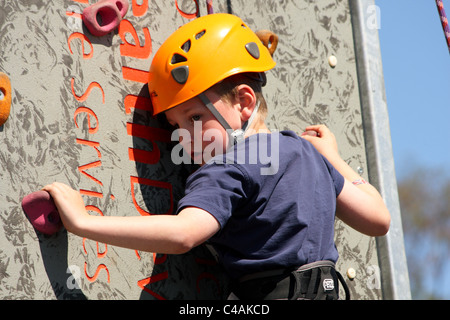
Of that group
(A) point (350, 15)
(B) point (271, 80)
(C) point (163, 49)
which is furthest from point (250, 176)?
(A) point (350, 15)

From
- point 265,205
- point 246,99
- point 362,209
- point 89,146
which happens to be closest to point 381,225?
point 362,209

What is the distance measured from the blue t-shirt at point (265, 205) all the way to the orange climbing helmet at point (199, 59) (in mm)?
271

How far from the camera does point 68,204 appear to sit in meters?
2.19

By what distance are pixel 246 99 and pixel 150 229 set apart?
2.22 feet

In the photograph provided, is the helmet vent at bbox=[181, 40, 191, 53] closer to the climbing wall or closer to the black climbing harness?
Result: the climbing wall

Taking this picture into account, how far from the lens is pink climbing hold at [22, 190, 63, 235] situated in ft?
7.24

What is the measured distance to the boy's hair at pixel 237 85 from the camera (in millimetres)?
2514

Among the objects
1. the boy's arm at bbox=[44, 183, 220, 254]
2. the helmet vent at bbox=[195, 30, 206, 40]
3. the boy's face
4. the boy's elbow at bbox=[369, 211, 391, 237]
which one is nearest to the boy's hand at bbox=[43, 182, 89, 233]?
the boy's arm at bbox=[44, 183, 220, 254]

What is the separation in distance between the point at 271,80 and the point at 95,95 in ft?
2.67

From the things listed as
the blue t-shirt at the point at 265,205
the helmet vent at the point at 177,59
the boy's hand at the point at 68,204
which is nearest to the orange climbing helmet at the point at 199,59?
the helmet vent at the point at 177,59

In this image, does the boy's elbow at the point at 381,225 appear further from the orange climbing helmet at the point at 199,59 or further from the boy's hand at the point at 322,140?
the orange climbing helmet at the point at 199,59

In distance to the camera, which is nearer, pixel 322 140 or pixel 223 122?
pixel 223 122

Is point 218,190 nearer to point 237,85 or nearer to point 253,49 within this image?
point 237,85

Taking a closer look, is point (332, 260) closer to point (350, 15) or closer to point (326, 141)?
point (326, 141)
